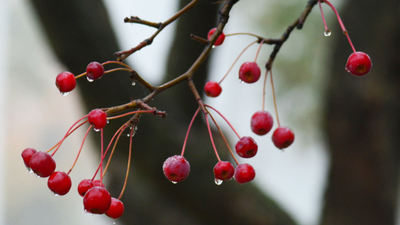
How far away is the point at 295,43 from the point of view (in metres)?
3.09

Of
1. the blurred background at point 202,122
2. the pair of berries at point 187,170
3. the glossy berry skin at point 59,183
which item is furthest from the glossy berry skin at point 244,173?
the blurred background at point 202,122

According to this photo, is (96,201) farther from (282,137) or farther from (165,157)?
(165,157)

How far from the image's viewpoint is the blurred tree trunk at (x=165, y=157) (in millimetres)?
1220

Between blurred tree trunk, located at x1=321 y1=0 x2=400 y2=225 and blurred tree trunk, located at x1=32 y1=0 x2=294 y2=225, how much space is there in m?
0.27

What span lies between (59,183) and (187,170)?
0.55ft

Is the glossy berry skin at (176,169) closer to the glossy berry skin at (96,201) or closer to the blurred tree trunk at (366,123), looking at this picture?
the glossy berry skin at (96,201)

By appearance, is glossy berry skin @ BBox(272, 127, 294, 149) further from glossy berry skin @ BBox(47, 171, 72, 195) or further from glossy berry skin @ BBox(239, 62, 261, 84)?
glossy berry skin @ BBox(47, 171, 72, 195)

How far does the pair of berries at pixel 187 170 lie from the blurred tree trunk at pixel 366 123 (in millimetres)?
943

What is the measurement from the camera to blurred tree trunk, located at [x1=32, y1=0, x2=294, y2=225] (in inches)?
48.0

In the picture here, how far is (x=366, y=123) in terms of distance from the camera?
4.30ft

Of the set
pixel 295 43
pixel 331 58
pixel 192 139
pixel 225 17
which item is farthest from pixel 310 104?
pixel 225 17

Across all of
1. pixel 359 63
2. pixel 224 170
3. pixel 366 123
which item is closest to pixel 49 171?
pixel 224 170

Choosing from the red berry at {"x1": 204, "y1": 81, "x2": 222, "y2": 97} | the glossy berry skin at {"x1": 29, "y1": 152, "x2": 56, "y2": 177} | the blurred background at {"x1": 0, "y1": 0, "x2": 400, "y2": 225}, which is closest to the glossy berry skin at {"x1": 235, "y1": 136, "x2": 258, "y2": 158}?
the red berry at {"x1": 204, "y1": 81, "x2": 222, "y2": 97}

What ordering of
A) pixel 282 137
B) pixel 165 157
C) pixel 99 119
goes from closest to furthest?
pixel 99 119 → pixel 282 137 → pixel 165 157
